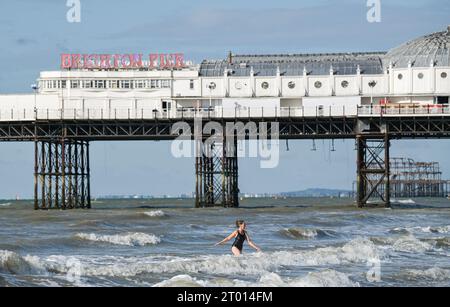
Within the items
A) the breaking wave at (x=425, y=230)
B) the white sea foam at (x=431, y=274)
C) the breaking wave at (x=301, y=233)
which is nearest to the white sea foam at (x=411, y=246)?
the breaking wave at (x=301, y=233)

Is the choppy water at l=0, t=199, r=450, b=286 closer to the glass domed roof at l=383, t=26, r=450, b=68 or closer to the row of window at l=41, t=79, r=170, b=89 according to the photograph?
the glass domed roof at l=383, t=26, r=450, b=68

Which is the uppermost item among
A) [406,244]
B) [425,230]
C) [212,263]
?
[212,263]

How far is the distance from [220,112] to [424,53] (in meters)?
17.0

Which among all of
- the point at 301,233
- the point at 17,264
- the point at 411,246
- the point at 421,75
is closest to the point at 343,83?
the point at 421,75

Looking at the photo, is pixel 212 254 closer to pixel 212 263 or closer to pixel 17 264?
pixel 212 263

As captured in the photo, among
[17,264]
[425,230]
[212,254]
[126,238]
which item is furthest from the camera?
[425,230]

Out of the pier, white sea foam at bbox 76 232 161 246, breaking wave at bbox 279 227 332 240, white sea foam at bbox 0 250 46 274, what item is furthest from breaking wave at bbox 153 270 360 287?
the pier

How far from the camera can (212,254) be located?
3922 cm

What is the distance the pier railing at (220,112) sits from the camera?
81.3m

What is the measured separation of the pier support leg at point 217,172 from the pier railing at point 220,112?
8.33 ft

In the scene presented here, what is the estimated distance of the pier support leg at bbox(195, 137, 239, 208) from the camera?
3260 inches

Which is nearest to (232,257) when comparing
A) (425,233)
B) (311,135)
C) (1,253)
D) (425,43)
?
(1,253)

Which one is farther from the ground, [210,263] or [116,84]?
[116,84]

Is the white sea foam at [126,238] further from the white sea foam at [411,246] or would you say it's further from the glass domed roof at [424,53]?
the glass domed roof at [424,53]
